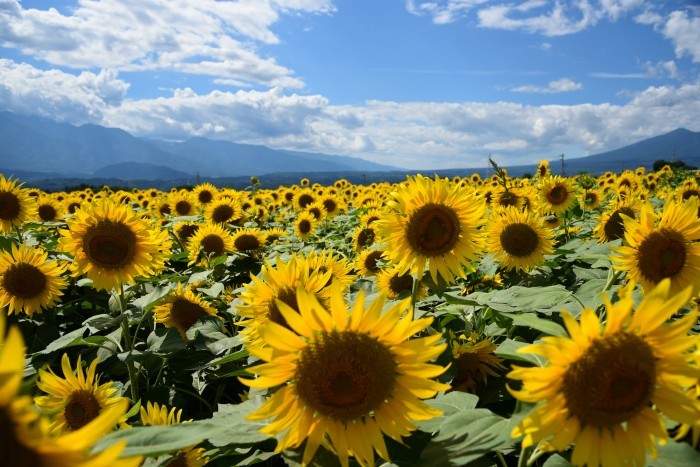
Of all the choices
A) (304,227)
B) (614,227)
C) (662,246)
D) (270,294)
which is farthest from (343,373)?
(304,227)

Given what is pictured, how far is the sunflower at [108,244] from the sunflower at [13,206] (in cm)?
393

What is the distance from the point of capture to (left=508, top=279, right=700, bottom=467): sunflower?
4.37ft

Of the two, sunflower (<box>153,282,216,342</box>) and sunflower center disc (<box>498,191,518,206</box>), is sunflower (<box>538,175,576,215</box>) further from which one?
sunflower (<box>153,282,216,342</box>)

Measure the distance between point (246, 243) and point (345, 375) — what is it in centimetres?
531

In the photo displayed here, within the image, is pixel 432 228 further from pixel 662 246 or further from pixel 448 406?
pixel 448 406

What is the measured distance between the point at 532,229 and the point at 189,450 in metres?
3.60

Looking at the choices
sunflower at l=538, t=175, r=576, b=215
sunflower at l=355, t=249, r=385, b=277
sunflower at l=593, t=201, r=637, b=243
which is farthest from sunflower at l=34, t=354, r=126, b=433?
sunflower at l=538, t=175, r=576, b=215

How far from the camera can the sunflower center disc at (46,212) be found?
1044 centimetres

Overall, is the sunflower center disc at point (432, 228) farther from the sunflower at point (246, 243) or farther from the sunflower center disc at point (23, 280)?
the sunflower at point (246, 243)

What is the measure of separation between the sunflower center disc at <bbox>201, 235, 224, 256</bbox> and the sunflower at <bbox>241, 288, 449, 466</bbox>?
5.18 metres

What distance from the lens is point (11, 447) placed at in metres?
0.79

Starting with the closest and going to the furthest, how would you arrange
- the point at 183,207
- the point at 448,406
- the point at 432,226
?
1. the point at 448,406
2. the point at 432,226
3. the point at 183,207

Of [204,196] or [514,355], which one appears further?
[204,196]

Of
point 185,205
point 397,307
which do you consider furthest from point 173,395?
point 185,205
